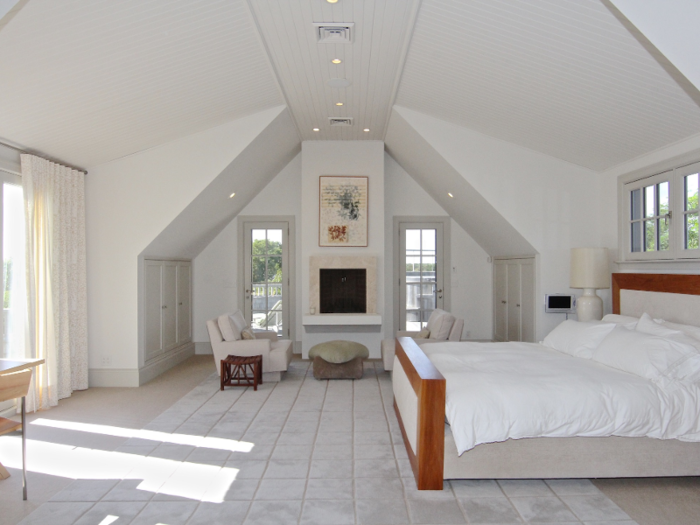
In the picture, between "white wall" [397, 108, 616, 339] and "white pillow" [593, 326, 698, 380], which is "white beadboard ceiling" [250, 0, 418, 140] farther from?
"white pillow" [593, 326, 698, 380]

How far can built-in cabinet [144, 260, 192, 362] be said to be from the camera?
5969mm

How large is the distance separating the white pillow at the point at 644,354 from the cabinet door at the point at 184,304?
5397mm

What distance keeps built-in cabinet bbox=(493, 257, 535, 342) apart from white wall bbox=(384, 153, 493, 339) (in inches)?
8.9

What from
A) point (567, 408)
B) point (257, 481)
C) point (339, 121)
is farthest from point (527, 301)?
point (257, 481)

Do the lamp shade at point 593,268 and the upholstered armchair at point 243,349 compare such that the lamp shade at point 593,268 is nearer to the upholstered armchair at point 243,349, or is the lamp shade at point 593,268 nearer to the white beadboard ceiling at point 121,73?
the upholstered armchair at point 243,349

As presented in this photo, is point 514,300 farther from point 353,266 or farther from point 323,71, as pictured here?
point 323,71

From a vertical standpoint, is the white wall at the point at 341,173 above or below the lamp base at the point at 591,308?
above

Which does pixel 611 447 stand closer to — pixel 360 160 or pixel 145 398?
pixel 145 398

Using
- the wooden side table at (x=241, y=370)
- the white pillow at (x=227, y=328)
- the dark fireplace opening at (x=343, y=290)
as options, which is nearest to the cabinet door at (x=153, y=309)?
the white pillow at (x=227, y=328)

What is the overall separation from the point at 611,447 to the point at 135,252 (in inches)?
193

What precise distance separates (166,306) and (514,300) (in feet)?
15.3

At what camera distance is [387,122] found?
635 cm

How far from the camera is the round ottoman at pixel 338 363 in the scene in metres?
5.80

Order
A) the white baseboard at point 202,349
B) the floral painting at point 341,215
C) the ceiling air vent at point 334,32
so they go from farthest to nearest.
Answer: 1. the white baseboard at point 202,349
2. the floral painting at point 341,215
3. the ceiling air vent at point 334,32
